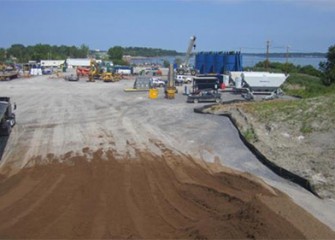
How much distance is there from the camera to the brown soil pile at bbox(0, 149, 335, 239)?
10273mm

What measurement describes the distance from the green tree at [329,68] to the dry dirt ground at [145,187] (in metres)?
29.1

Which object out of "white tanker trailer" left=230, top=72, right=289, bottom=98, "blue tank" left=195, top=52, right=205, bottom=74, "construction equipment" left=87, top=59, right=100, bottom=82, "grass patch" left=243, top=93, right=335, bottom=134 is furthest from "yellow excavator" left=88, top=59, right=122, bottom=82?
"grass patch" left=243, top=93, right=335, bottom=134

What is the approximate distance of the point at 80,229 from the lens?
1054 cm

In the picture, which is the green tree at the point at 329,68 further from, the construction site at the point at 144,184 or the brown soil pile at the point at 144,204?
the brown soil pile at the point at 144,204

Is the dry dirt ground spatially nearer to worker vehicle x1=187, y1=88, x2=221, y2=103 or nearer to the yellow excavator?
worker vehicle x1=187, y1=88, x2=221, y2=103

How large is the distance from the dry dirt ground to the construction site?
0.10 feet

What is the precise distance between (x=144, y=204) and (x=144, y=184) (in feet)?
7.53

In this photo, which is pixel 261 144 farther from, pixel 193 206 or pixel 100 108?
pixel 100 108

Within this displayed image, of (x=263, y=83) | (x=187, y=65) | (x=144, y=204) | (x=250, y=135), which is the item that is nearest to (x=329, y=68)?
(x=263, y=83)

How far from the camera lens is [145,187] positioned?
1448cm

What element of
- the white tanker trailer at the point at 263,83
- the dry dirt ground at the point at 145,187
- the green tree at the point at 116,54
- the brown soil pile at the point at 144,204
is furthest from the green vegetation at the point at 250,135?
the green tree at the point at 116,54

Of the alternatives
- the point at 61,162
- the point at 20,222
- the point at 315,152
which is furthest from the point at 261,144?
the point at 20,222

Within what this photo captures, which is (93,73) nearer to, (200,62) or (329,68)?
(200,62)

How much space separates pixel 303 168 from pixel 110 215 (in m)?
7.58
